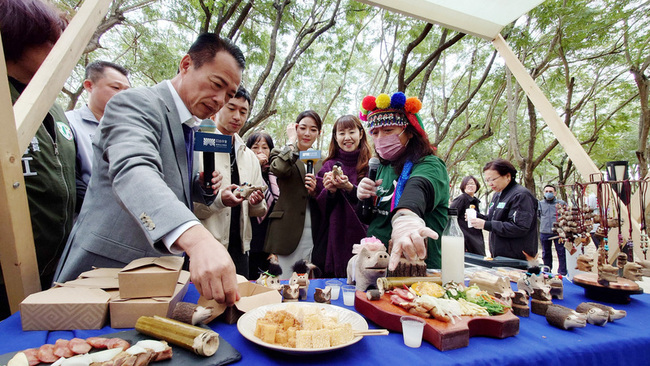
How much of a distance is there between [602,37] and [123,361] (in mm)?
9681

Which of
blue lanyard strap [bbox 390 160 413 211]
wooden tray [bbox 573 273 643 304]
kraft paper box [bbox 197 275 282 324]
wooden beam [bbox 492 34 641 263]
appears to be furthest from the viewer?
wooden beam [bbox 492 34 641 263]

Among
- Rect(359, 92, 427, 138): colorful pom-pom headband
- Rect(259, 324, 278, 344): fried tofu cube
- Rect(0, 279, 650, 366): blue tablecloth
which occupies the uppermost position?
Rect(359, 92, 427, 138): colorful pom-pom headband

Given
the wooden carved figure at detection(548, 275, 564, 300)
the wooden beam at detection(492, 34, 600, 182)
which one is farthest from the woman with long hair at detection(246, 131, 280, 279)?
the wooden beam at detection(492, 34, 600, 182)

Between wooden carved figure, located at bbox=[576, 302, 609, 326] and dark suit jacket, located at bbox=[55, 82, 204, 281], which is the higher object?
dark suit jacket, located at bbox=[55, 82, 204, 281]

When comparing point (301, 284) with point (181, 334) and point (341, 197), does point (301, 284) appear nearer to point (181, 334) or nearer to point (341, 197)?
point (181, 334)

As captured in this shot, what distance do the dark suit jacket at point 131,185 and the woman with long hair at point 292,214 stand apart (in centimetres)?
156

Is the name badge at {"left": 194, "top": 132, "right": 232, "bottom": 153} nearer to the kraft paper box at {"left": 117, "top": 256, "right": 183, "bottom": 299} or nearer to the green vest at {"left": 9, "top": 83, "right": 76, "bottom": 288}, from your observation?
the kraft paper box at {"left": 117, "top": 256, "right": 183, "bottom": 299}

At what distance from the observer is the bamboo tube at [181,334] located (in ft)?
3.34

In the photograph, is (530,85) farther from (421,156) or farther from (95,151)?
(95,151)

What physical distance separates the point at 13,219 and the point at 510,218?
5.01m

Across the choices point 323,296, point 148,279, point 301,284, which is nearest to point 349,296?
point 323,296

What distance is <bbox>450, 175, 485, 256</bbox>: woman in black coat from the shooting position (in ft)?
17.4

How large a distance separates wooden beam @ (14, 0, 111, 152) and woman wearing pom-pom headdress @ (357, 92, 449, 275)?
201cm

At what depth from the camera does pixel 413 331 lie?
1205mm
